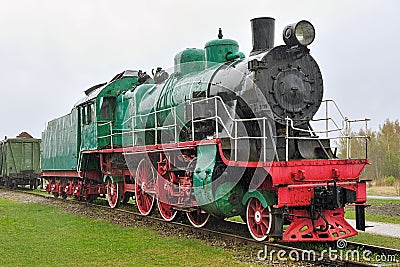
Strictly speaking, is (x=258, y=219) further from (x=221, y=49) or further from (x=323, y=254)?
(x=221, y=49)

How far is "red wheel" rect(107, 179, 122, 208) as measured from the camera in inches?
695

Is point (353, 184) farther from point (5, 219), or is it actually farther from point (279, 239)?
point (5, 219)

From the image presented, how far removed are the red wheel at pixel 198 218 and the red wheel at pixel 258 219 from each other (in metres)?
2.18

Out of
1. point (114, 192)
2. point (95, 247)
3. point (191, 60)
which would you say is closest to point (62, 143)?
point (114, 192)

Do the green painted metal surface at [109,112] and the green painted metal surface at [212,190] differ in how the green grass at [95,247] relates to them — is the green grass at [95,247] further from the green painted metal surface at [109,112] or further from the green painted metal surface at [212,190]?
the green painted metal surface at [109,112]

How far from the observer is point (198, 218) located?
42.4 feet

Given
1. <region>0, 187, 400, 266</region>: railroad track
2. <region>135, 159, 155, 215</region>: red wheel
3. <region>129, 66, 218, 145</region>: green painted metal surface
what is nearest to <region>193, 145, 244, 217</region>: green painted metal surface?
<region>0, 187, 400, 266</region>: railroad track

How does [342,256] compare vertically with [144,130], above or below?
below

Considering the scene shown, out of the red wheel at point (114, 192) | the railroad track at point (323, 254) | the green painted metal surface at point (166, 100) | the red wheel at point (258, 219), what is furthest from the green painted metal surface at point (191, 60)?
the red wheel at point (114, 192)

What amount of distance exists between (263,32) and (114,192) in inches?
366

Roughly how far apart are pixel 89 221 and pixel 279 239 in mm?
7028

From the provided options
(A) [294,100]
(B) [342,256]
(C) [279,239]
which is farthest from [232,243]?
(A) [294,100]

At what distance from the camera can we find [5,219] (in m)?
15.5

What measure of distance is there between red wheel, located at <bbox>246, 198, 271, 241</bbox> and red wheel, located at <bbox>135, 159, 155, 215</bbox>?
4.57 metres
